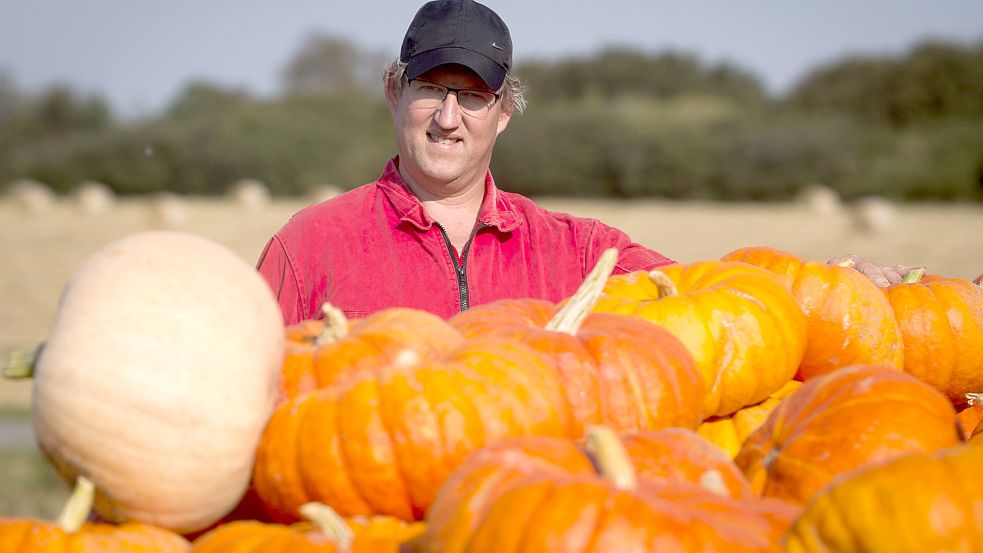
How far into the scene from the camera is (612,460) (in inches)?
61.3

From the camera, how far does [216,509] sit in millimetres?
1845

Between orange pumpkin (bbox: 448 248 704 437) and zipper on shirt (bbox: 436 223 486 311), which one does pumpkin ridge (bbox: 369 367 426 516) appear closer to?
orange pumpkin (bbox: 448 248 704 437)

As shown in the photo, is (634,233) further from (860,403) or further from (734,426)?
(860,403)

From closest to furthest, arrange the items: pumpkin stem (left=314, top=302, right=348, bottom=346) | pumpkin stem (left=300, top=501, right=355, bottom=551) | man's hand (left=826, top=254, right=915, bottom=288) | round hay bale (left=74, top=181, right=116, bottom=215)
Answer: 1. pumpkin stem (left=300, top=501, right=355, bottom=551)
2. pumpkin stem (left=314, top=302, right=348, bottom=346)
3. man's hand (left=826, top=254, right=915, bottom=288)
4. round hay bale (left=74, top=181, right=116, bottom=215)

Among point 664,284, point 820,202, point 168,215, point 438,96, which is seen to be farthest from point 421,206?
point 820,202

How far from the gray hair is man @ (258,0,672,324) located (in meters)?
0.01

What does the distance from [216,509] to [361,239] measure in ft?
6.13

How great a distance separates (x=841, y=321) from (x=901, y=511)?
46.8 inches

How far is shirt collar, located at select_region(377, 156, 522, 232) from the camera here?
366cm

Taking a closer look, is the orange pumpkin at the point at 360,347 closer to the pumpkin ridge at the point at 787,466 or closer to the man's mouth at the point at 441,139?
the pumpkin ridge at the point at 787,466

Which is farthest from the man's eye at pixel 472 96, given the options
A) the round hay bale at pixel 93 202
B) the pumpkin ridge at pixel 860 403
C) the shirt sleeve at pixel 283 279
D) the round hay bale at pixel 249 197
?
the round hay bale at pixel 93 202

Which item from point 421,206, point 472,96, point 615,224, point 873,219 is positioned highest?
point 472,96

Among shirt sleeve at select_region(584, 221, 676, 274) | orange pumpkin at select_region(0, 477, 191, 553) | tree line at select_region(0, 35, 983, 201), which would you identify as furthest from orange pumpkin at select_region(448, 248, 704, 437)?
tree line at select_region(0, 35, 983, 201)

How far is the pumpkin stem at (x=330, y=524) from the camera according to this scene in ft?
5.47
